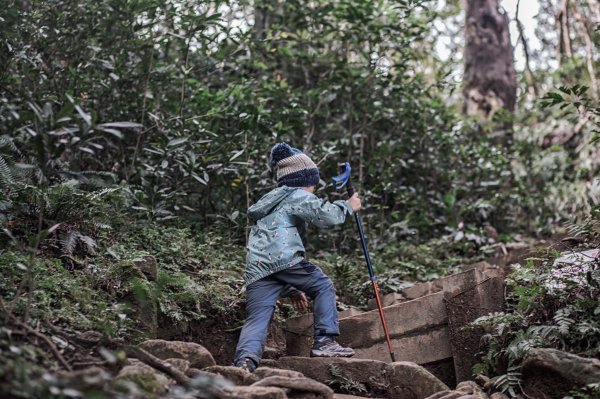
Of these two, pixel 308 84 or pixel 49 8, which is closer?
pixel 49 8

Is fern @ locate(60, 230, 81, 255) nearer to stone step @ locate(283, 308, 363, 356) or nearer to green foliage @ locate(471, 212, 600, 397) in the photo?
stone step @ locate(283, 308, 363, 356)

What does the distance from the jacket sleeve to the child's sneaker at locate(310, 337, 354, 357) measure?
0.82 meters

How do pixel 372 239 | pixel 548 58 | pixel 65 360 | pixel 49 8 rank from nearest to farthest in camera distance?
pixel 65 360 < pixel 49 8 < pixel 372 239 < pixel 548 58

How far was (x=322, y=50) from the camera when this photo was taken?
9.42 meters

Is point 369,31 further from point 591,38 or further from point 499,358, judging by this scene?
point 591,38

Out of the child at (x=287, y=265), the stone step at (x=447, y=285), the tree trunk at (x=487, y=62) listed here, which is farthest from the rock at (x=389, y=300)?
the tree trunk at (x=487, y=62)

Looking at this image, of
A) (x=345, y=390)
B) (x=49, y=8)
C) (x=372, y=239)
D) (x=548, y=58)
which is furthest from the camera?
(x=548, y=58)

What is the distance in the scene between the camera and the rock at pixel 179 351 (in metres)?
3.78

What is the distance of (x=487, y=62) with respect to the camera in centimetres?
1180

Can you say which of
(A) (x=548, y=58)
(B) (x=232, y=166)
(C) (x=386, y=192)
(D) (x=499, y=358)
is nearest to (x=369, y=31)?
(C) (x=386, y=192)

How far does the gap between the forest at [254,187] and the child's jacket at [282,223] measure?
0.61 metres

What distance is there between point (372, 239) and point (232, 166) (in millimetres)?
2157

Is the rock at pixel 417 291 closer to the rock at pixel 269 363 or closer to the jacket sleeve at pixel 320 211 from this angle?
the jacket sleeve at pixel 320 211

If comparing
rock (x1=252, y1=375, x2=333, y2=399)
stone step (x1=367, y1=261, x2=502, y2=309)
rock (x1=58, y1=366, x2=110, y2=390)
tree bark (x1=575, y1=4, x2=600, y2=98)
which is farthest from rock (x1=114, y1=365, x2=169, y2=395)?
tree bark (x1=575, y1=4, x2=600, y2=98)
